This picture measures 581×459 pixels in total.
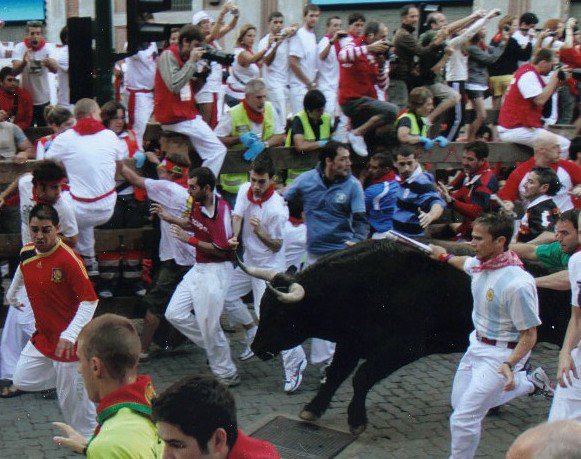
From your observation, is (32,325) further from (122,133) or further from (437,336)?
(437,336)

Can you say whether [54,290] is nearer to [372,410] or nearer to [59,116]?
[372,410]

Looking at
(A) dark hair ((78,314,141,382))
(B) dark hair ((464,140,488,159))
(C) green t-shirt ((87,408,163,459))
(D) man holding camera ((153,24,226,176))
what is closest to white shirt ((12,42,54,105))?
(D) man holding camera ((153,24,226,176))

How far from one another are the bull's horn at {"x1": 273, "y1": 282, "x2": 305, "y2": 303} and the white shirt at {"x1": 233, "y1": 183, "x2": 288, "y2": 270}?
106 centimetres

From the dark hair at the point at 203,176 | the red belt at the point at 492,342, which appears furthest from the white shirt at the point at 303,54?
the red belt at the point at 492,342

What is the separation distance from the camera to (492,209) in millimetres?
9984

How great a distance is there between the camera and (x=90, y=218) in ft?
29.7

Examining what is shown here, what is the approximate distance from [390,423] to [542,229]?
2.53 metres

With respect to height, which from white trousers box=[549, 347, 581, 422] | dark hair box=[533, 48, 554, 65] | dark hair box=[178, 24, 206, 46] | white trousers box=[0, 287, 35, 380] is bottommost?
white trousers box=[0, 287, 35, 380]

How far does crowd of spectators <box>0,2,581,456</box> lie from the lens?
8773 mm

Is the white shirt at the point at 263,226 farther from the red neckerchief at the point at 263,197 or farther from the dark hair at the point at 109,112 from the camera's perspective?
the dark hair at the point at 109,112

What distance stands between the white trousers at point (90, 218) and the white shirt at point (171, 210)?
1.37ft

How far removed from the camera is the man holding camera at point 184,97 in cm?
995

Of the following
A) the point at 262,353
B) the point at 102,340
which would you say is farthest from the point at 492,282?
the point at 102,340

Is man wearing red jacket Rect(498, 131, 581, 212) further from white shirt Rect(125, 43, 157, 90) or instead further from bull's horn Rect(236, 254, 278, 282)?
white shirt Rect(125, 43, 157, 90)
